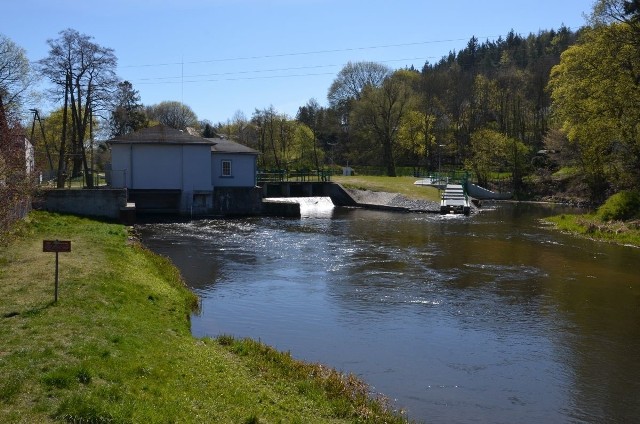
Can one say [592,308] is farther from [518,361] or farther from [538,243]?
[538,243]

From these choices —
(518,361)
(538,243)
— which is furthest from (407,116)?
(518,361)

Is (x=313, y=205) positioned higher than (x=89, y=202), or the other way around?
(x=89, y=202)

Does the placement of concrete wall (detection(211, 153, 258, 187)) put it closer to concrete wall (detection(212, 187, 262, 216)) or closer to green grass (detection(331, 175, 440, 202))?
concrete wall (detection(212, 187, 262, 216))

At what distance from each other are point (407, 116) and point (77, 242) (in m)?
61.9

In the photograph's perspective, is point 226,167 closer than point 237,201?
No

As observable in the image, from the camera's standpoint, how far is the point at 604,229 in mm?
32438

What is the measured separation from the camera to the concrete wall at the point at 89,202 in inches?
1303

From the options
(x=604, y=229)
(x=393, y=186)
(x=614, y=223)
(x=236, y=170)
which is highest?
(x=236, y=170)

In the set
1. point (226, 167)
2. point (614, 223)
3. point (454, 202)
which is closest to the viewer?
point (614, 223)

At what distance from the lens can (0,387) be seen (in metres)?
7.59

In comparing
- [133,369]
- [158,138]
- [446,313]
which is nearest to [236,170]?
[158,138]

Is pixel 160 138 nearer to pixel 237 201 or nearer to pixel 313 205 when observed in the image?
pixel 237 201

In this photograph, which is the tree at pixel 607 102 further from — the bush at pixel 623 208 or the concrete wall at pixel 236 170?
the concrete wall at pixel 236 170

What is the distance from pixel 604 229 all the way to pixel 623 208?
3.06 meters
